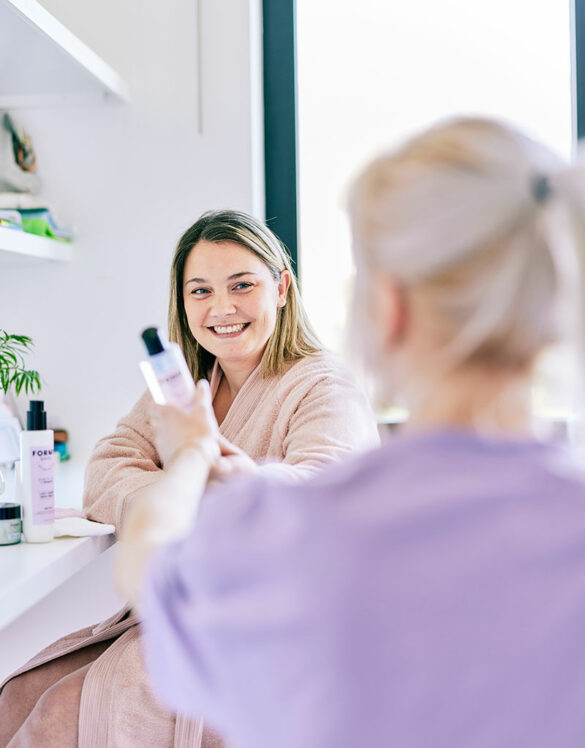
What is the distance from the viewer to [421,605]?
1.65 ft

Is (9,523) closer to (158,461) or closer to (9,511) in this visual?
(9,511)

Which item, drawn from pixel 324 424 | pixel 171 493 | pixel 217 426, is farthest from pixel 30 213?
pixel 171 493

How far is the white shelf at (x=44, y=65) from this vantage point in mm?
1542

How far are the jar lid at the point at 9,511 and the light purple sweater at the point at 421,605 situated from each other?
76 cm

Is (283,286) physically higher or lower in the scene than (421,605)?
higher

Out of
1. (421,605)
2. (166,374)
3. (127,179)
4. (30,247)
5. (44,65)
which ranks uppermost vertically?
(44,65)

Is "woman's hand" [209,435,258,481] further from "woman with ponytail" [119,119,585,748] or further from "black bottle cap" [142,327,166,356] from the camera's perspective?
"woman with ponytail" [119,119,585,748]

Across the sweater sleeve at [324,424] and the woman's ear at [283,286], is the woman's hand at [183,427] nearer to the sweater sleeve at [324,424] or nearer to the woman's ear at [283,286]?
the sweater sleeve at [324,424]

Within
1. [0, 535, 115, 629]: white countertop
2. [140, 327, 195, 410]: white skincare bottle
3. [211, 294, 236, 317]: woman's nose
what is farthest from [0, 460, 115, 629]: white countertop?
[211, 294, 236, 317]: woman's nose

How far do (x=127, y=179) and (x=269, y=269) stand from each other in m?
0.67

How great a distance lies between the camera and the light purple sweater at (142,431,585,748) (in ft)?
1.64

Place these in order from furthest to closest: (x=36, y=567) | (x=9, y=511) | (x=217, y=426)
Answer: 1. (x=217, y=426)
2. (x=9, y=511)
3. (x=36, y=567)

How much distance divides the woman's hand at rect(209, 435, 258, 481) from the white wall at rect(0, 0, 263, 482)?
1.01m

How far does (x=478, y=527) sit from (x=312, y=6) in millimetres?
1792
